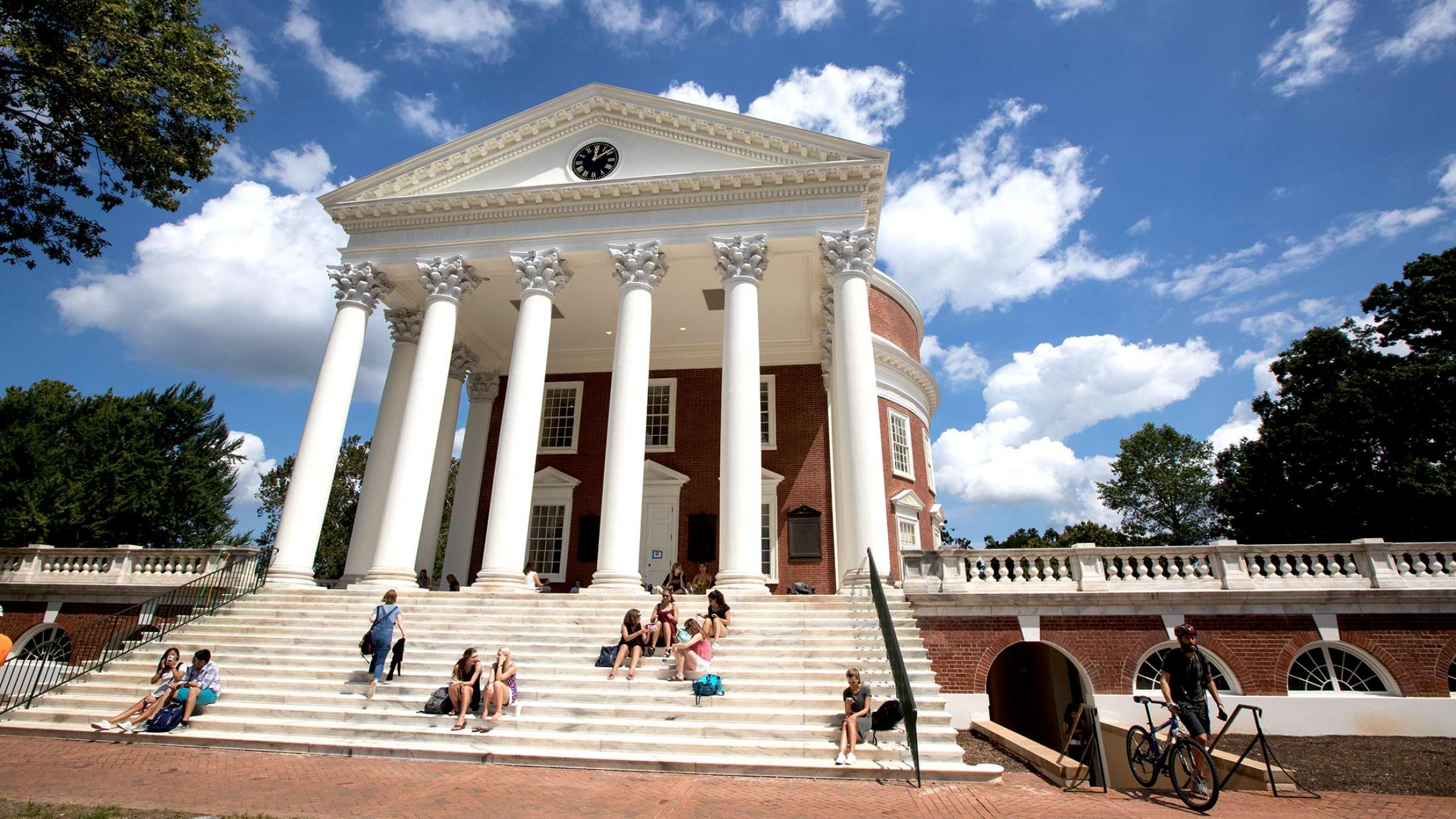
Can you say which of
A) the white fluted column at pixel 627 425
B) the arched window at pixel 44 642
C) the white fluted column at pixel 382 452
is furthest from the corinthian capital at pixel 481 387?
the arched window at pixel 44 642

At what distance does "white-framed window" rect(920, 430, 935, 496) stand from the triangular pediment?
14526 mm

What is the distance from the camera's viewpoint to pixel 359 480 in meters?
44.8

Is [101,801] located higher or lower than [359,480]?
lower

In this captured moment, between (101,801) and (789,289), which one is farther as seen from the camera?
(789,289)

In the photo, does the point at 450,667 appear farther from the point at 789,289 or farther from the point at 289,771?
the point at 789,289

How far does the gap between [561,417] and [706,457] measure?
5812mm

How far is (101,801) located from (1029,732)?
21992mm

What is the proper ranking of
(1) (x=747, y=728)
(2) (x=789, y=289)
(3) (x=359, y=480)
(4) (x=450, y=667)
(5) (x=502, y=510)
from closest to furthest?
(1) (x=747, y=728), (4) (x=450, y=667), (5) (x=502, y=510), (2) (x=789, y=289), (3) (x=359, y=480)

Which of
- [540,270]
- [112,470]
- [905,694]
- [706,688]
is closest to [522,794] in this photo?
[706,688]

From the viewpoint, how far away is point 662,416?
24.3 m

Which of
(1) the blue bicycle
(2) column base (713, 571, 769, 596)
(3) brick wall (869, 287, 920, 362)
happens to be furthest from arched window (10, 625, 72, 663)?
(3) brick wall (869, 287, 920, 362)

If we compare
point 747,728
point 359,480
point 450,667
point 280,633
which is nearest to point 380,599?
point 280,633

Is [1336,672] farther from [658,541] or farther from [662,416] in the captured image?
[662,416]

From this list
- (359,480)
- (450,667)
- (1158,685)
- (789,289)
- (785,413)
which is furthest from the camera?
(359,480)
